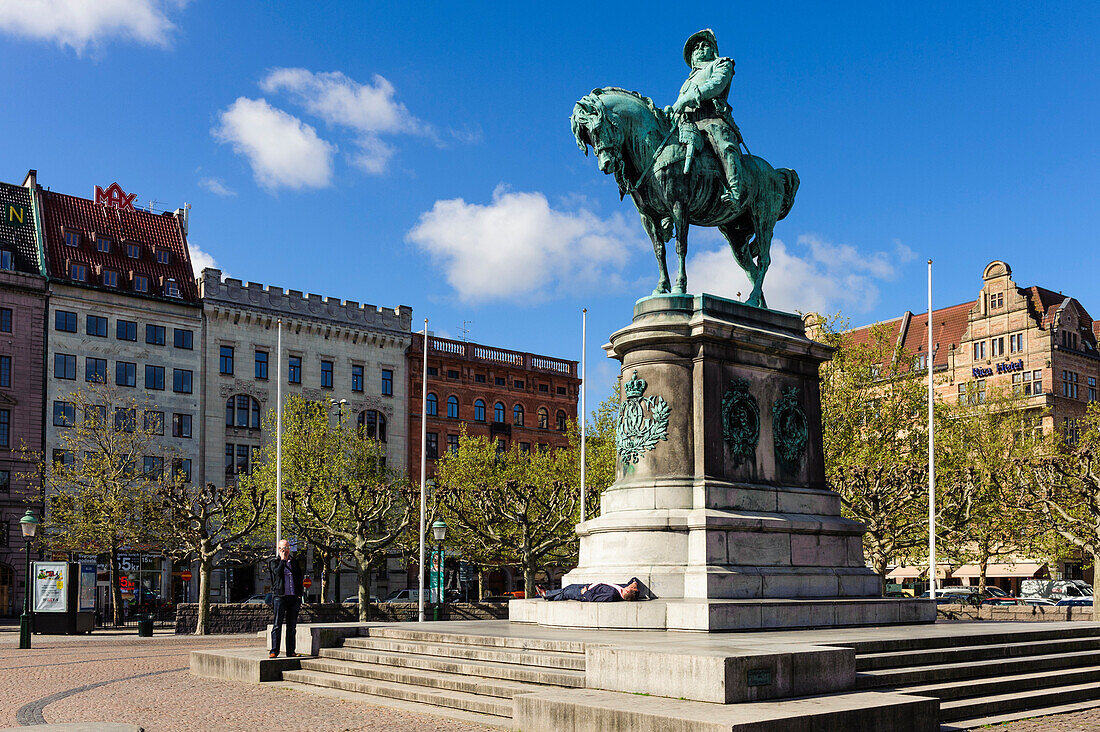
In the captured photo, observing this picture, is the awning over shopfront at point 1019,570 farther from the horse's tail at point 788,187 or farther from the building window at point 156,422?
the horse's tail at point 788,187

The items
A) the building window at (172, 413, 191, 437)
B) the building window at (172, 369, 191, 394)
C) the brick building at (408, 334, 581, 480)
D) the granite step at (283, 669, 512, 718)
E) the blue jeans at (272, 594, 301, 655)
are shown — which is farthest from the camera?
the brick building at (408, 334, 581, 480)

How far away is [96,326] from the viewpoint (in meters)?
61.8

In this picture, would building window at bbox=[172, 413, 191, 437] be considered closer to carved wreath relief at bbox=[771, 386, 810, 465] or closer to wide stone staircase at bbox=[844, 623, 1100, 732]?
carved wreath relief at bbox=[771, 386, 810, 465]

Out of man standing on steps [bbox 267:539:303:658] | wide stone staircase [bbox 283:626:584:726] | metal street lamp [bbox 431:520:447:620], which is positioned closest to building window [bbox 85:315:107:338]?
metal street lamp [bbox 431:520:447:620]

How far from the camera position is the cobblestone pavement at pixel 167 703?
40.7 ft

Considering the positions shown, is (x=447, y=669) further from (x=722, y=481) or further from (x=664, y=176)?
(x=664, y=176)

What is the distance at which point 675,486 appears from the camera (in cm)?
1823

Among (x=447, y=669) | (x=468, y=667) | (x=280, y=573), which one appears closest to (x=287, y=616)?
(x=280, y=573)

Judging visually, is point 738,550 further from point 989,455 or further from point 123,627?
point 989,455

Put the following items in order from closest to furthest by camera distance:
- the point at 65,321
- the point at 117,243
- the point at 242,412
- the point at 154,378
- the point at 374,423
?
the point at 65,321
the point at 154,378
the point at 117,243
the point at 242,412
the point at 374,423

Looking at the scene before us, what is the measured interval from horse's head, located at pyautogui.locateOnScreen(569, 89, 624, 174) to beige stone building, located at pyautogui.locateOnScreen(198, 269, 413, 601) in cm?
4600

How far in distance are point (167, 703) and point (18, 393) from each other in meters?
49.3

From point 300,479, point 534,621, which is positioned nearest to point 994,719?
point 534,621

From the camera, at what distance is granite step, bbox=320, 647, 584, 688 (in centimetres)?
1296
